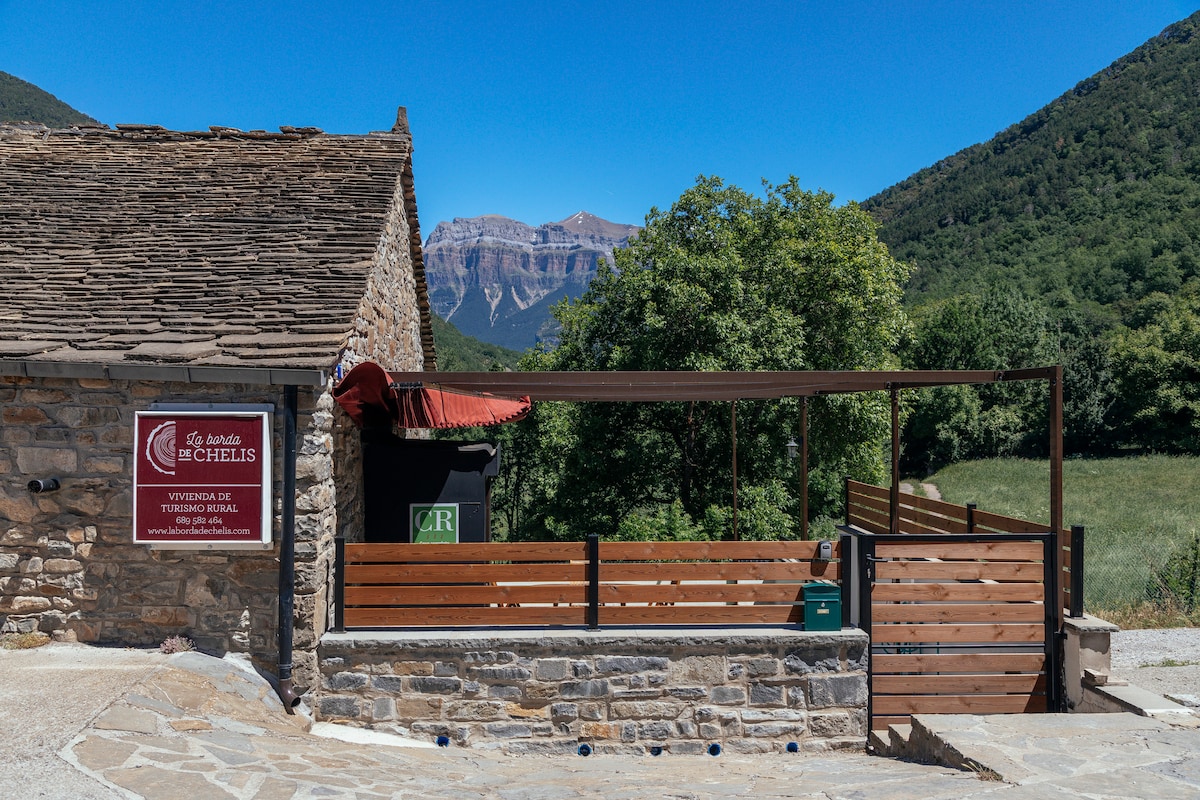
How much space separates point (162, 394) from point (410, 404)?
6.48 ft

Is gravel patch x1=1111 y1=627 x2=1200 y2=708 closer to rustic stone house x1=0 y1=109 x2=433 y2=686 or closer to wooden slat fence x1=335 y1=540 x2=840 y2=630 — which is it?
wooden slat fence x1=335 y1=540 x2=840 y2=630

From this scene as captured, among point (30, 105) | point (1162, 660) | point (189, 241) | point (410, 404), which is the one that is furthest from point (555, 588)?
point (30, 105)

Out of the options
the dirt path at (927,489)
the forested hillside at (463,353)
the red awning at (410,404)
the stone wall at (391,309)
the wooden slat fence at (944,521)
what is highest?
the forested hillside at (463,353)

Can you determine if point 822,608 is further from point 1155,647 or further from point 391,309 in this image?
point 391,309

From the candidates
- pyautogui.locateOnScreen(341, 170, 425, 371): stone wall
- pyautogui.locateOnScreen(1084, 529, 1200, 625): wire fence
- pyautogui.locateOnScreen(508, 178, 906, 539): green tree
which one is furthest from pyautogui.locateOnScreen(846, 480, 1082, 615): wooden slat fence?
pyautogui.locateOnScreen(341, 170, 425, 371): stone wall

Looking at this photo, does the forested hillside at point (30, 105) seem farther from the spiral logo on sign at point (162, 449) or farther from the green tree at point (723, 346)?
the spiral logo on sign at point (162, 449)

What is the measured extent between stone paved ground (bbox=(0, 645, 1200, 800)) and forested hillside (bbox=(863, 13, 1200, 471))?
23.9 metres

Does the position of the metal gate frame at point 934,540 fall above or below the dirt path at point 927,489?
above

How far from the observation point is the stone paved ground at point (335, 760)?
4109 mm

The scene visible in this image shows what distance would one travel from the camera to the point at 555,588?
6.38 metres

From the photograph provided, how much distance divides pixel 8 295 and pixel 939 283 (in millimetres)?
65691

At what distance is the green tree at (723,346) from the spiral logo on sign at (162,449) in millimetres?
9481

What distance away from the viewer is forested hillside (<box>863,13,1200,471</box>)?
43781 mm

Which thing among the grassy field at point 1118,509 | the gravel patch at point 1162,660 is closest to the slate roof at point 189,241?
the gravel patch at point 1162,660
